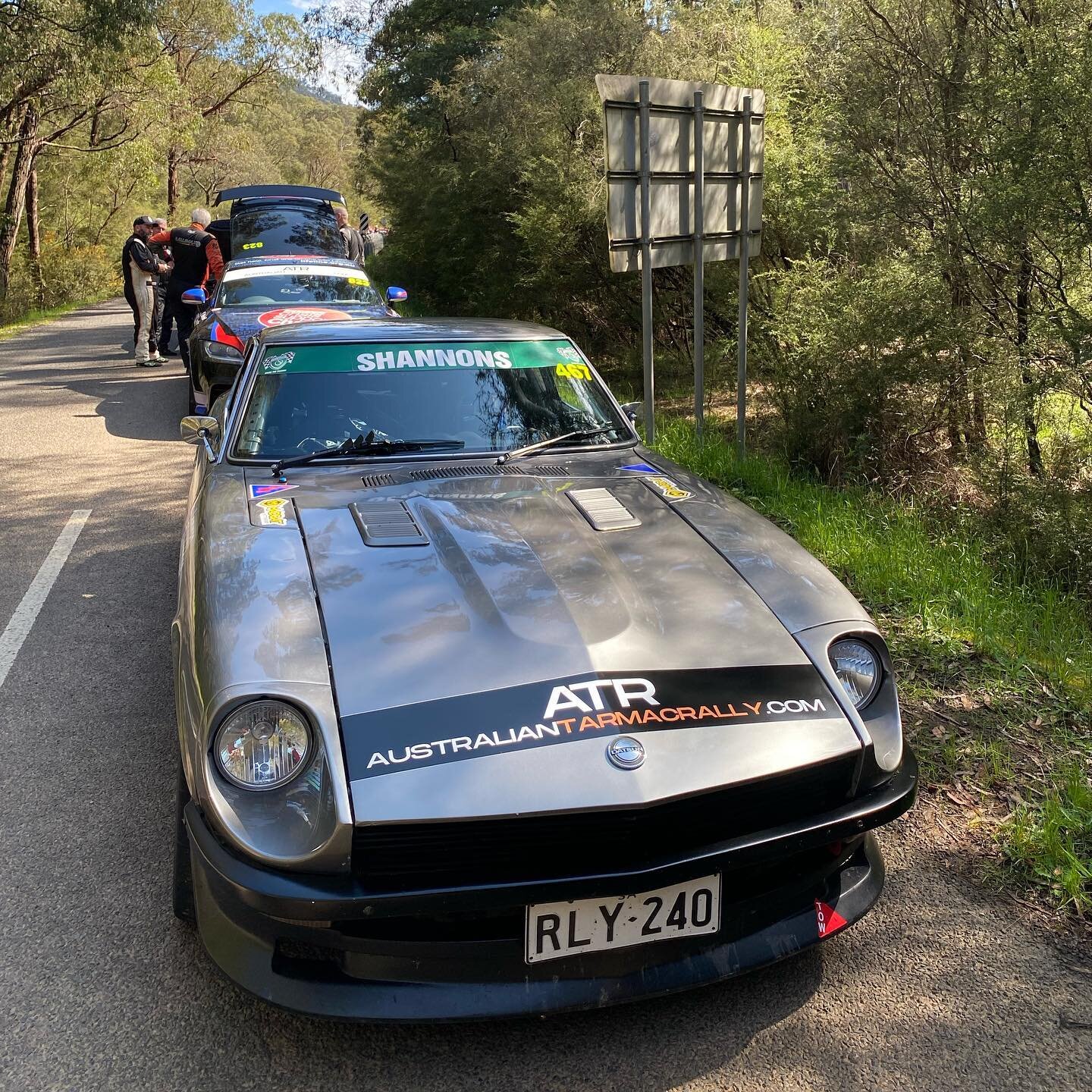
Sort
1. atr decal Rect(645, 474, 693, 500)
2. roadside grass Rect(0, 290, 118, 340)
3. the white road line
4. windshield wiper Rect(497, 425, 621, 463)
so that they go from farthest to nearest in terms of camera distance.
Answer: roadside grass Rect(0, 290, 118, 340)
the white road line
windshield wiper Rect(497, 425, 621, 463)
atr decal Rect(645, 474, 693, 500)

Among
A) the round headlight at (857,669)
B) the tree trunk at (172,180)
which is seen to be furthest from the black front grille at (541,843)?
the tree trunk at (172,180)

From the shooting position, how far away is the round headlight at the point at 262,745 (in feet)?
7.79

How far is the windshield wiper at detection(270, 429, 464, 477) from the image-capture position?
154 inches

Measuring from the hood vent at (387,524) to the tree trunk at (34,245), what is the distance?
94.2ft

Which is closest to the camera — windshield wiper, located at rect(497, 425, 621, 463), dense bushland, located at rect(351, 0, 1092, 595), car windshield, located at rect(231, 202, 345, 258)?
windshield wiper, located at rect(497, 425, 621, 463)

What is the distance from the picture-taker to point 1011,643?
466 cm

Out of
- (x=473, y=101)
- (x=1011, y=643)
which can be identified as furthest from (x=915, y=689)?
(x=473, y=101)

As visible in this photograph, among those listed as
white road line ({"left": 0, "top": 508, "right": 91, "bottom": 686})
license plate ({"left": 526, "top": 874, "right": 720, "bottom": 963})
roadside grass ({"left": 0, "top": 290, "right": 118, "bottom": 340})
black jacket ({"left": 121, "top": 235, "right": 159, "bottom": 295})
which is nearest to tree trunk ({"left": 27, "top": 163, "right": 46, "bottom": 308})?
roadside grass ({"left": 0, "top": 290, "right": 118, "bottom": 340})

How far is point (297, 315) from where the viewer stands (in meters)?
10.0

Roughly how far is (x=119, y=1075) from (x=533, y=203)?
507 inches

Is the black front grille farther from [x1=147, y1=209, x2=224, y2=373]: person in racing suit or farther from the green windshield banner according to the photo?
[x1=147, y1=209, x2=224, y2=373]: person in racing suit

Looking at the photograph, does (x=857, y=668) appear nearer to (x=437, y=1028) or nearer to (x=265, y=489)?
(x=437, y=1028)

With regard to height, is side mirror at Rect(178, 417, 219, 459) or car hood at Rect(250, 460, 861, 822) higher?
side mirror at Rect(178, 417, 219, 459)

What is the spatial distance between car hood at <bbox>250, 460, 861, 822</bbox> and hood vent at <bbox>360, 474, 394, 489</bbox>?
224mm
